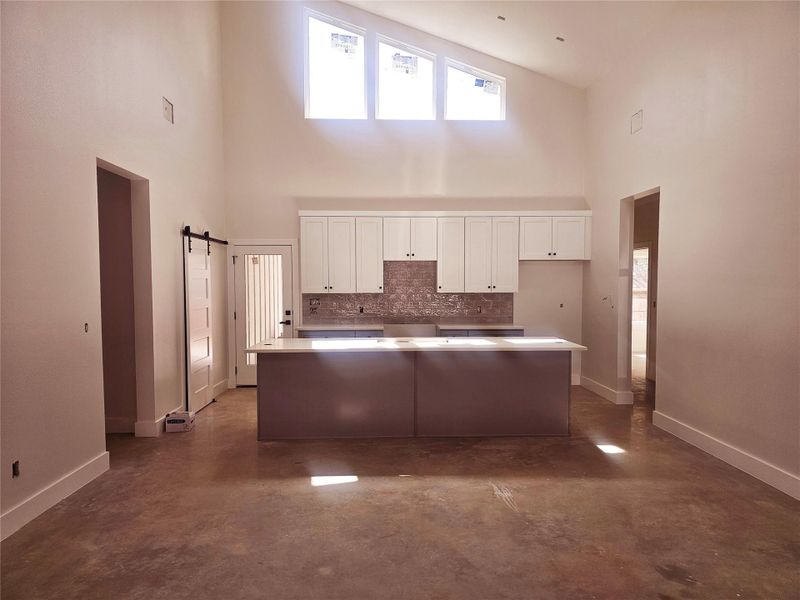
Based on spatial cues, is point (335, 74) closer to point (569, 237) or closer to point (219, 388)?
point (569, 237)

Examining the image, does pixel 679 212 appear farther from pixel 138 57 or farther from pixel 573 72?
pixel 138 57

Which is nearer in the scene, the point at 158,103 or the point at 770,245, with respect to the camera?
the point at 770,245

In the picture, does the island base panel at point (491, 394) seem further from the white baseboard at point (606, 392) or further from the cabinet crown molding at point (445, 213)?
the cabinet crown molding at point (445, 213)

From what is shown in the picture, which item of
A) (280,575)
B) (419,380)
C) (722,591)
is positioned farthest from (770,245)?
(280,575)

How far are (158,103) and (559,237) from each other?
531 centimetres

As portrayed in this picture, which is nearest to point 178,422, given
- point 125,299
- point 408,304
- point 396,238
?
point 125,299

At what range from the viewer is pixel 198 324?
227 inches

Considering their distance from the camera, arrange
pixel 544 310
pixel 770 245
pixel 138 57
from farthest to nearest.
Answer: pixel 544 310
pixel 138 57
pixel 770 245

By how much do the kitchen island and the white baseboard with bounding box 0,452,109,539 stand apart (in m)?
1.36

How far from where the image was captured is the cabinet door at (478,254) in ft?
22.1

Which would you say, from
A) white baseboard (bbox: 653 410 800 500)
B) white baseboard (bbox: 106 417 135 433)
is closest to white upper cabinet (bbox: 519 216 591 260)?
white baseboard (bbox: 653 410 800 500)

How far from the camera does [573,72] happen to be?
6.59 meters

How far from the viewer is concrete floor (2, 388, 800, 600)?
241 centimetres

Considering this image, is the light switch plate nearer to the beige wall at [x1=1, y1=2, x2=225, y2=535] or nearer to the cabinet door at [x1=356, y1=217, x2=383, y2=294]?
the cabinet door at [x1=356, y1=217, x2=383, y2=294]
